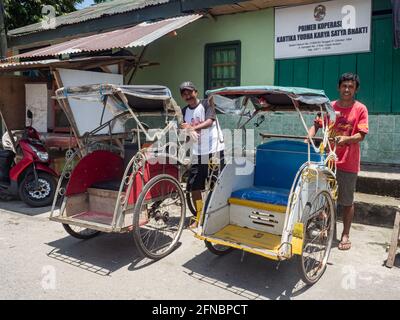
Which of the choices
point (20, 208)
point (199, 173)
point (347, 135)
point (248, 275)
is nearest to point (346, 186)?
point (347, 135)

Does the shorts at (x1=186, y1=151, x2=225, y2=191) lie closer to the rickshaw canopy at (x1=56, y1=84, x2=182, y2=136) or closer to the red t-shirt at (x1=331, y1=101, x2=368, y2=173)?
the rickshaw canopy at (x1=56, y1=84, x2=182, y2=136)

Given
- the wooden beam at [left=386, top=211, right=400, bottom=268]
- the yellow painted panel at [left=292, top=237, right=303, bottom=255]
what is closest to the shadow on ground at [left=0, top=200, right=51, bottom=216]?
the yellow painted panel at [left=292, top=237, right=303, bottom=255]

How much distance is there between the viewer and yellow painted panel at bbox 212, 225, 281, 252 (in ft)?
12.0

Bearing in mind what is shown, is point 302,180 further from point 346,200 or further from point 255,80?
point 255,80

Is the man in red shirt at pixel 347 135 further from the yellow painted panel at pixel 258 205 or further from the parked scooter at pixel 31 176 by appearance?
the parked scooter at pixel 31 176

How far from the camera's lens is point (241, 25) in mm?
7434

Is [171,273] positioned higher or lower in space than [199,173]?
A: lower

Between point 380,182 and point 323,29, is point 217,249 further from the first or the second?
point 323,29

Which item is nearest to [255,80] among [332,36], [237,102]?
[332,36]

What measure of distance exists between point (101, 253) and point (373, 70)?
5.00 m

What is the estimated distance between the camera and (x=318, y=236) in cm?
387

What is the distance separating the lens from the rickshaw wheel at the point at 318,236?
371cm

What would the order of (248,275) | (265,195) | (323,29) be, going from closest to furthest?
1. (248,275)
2. (265,195)
3. (323,29)

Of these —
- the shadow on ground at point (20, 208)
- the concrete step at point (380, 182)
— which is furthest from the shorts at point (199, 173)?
the shadow on ground at point (20, 208)
